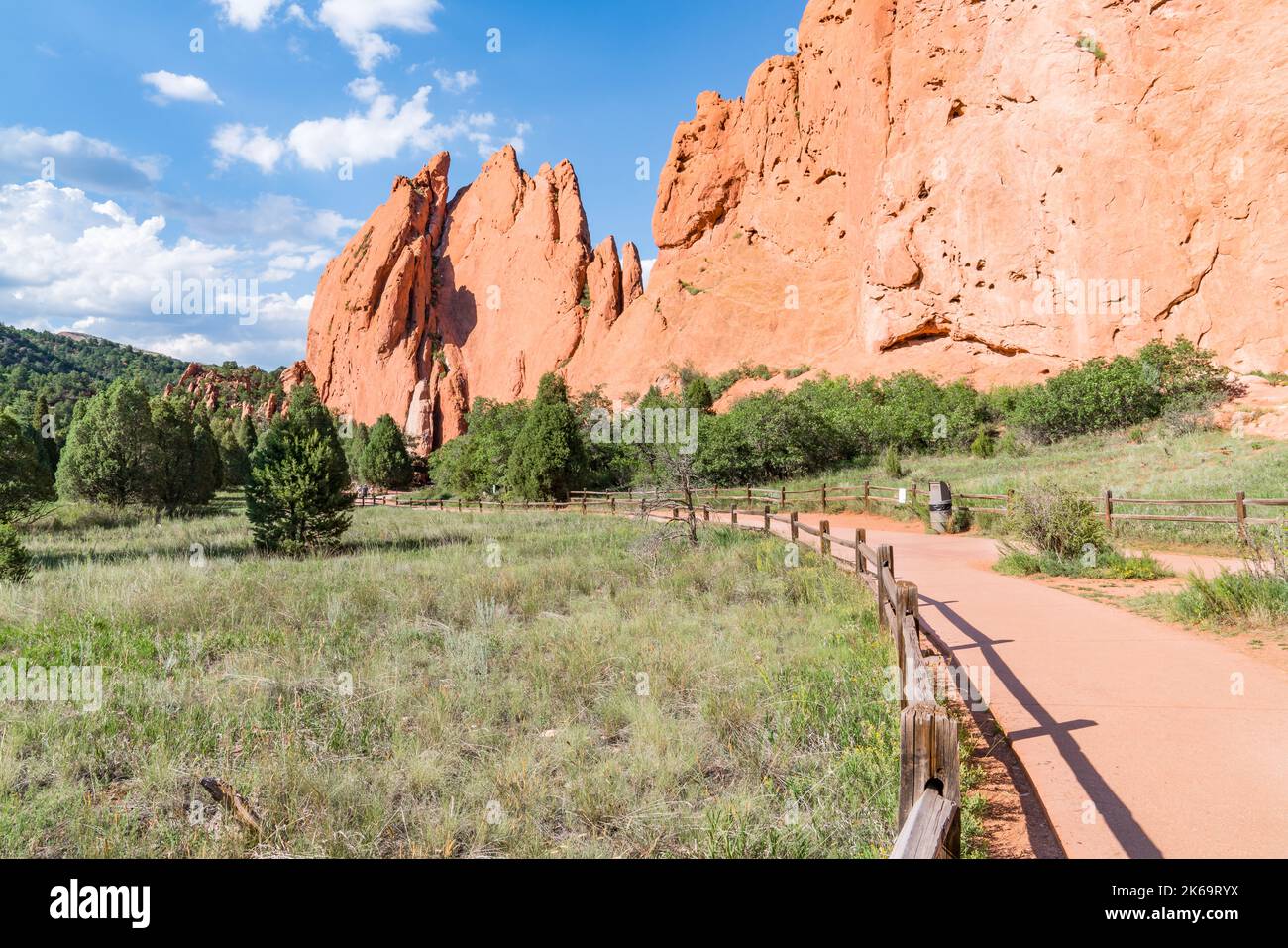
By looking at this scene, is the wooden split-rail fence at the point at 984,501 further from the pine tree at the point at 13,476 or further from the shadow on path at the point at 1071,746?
the pine tree at the point at 13,476

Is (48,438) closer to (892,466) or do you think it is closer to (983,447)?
(892,466)

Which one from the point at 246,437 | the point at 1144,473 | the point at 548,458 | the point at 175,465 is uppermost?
the point at 246,437

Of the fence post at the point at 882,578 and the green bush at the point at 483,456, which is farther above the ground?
the green bush at the point at 483,456

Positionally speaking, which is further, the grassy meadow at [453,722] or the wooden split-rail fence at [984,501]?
the wooden split-rail fence at [984,501]

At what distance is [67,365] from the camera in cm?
11781

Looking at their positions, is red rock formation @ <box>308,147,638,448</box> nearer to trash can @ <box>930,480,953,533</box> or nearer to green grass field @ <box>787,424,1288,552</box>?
green grass field @ <box>787,424,1288,552</box>

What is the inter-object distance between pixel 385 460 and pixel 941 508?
54.6m

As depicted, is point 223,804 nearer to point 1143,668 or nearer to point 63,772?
point 63,772

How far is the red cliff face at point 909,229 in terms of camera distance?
33.2 metres

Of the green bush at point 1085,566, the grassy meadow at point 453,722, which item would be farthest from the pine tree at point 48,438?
the green bush at point 1085,566

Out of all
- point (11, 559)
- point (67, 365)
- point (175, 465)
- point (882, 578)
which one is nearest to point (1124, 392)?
point (882, 578)

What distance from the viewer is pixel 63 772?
3.94 m

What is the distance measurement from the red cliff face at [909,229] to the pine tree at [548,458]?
2250cm
